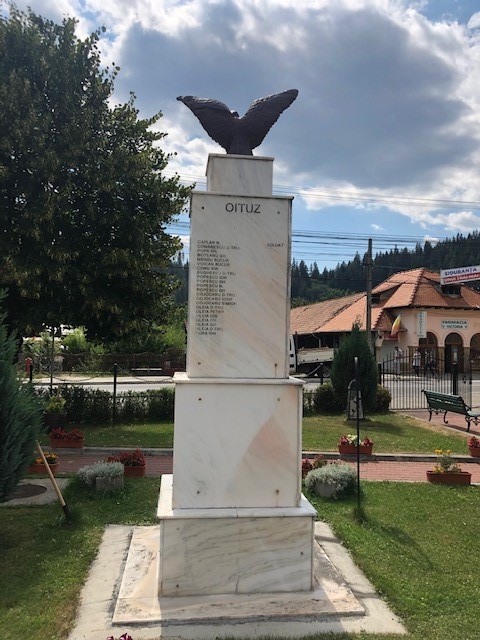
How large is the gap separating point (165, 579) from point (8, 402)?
240 cm

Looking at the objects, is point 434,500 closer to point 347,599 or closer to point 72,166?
point 347,599

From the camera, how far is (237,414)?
4375 millimetres

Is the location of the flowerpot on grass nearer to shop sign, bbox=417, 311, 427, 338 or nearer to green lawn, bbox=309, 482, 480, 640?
green lawn, bbox=309, 482, 480, 640

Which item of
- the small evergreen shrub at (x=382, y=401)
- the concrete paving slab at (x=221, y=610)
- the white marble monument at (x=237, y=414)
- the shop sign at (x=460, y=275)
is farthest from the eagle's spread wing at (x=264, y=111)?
the shop sign at (x=460, y=275)

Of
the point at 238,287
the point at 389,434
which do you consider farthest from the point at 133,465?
the point at 389,434

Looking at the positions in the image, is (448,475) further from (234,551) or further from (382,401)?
(382,401)

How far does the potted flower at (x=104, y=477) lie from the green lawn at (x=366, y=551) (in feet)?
0.52

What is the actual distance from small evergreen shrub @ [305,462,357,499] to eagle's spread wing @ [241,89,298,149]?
4711 mm

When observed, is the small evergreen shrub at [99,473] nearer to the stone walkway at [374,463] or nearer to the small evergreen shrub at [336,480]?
the stone walkway at [374,463]

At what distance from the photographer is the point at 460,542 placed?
18.8 ft

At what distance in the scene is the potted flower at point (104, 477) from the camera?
288 inches

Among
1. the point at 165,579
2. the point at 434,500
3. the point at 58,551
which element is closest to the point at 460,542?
the point at 434,500

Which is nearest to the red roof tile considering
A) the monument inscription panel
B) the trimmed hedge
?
the trimmed hedge

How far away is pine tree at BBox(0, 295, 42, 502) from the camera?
5.30m
